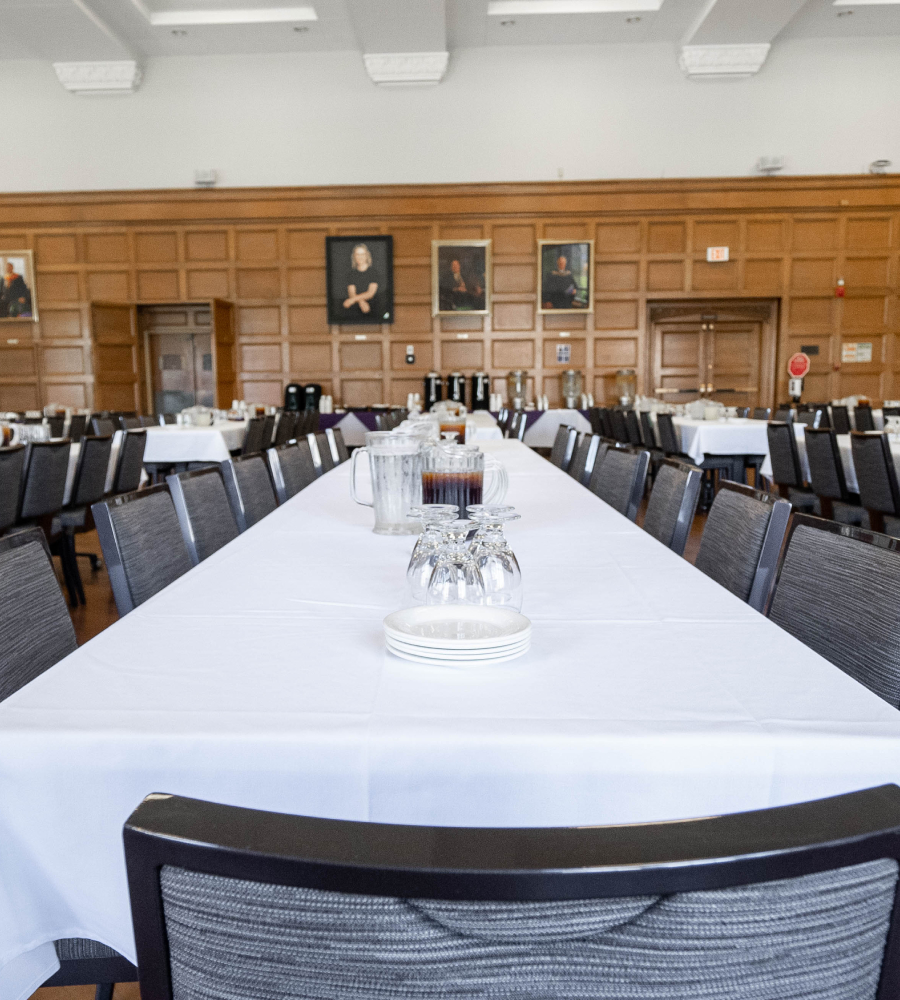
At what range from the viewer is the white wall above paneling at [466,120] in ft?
34.1

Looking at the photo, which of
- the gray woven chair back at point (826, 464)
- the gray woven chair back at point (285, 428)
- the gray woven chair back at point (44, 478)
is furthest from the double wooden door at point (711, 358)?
the gray woven chair back at point (44, 478)

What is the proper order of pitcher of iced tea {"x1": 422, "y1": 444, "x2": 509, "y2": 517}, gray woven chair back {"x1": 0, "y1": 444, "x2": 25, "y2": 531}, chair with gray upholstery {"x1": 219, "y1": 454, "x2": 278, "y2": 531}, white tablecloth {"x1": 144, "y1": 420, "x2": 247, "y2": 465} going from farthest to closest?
Result: white tablecloth {"x1": 144, "y1": 420, "x2": 247, "y2": 465}, gray woven chair back {"x1": 0, "y1": 444, "x2": 25, "y2": 531}, chair with gray upholstery {"x1": 219, "y1": 454, "x2": 278, "y2": 531}, pitcher of iced tea {"x1": 422, "y1": 444, "x2": 509, "y2": 517}

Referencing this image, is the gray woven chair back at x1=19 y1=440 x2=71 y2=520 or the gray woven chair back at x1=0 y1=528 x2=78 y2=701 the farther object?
the gray woven chair back at x1=19 y1=440 x2=71 y2=520

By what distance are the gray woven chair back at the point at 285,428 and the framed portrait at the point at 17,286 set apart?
15.8 feet

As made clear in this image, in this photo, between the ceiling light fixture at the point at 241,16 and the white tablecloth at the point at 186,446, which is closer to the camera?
the white tablecloth at the point at 186,446

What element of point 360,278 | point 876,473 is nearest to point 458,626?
point 876,473

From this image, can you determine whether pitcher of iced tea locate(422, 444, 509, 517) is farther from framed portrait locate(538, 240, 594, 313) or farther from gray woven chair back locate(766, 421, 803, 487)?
framed portrait locate(538, 240, 594, 313)

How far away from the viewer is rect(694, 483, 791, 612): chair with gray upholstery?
1688 mm

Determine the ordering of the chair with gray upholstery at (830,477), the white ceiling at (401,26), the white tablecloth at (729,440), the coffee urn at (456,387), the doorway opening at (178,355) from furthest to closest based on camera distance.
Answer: the doorway opening at (178,355) → the coffee urn at (456,387) → the white ceiling at (401,26) → the white tablecloth at (729,440) → the chair with gray upholstery at (830,477)

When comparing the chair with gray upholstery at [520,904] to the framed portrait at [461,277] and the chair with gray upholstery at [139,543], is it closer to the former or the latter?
the chair with gray upholstery at [139,543]

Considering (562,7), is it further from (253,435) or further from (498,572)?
(498,572)

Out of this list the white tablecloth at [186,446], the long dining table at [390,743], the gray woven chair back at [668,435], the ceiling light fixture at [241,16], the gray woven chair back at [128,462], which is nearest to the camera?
the long dining table at [390,743]

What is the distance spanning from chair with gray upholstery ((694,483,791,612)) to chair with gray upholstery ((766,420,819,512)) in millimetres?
3194

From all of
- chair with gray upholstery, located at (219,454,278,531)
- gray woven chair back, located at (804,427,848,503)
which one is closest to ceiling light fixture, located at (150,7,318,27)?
gray woven chair back, located at (804,427,848,503)
